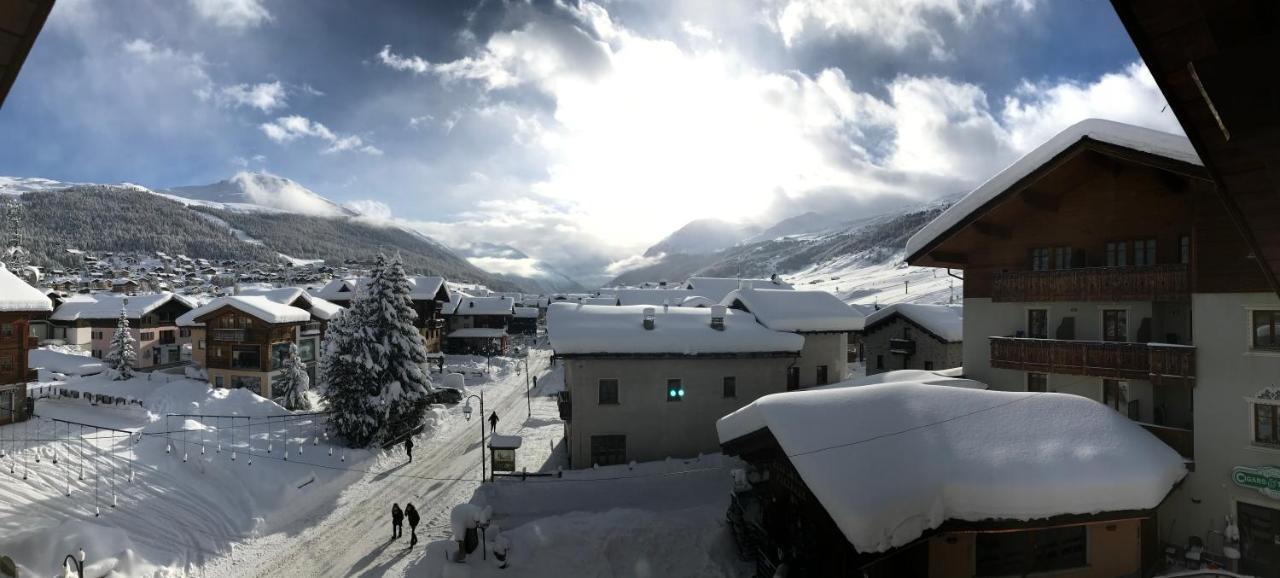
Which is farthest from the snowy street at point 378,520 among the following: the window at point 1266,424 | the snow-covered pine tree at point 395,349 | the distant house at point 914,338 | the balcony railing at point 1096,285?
the window at point 1266,424

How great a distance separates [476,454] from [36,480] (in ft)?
54.5

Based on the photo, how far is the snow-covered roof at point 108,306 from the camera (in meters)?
55.1

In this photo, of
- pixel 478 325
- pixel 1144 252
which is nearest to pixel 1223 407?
pixel 1144 252

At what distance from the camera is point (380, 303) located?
107 ft

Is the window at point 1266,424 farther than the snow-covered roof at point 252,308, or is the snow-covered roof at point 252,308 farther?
the snow-covered roof at point 252,308

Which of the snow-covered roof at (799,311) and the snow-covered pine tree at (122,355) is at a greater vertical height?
the snow-covered roof at (799,311)

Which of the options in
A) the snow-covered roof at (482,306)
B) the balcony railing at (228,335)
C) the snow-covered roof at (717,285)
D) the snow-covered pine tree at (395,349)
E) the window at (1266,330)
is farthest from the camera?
the snow-covered roof at (717,285)

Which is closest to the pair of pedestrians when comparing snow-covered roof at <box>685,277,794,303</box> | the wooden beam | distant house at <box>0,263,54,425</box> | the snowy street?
the snowy street

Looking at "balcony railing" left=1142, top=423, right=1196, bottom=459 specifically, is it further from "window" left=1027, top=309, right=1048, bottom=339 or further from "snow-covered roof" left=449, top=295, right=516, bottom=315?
"snow-covered roof" left=449, top=295, right=516, bottom=315

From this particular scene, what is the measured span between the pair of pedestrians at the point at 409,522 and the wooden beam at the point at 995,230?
22.7 metres

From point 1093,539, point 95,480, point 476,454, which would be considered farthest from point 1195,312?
point 95,480

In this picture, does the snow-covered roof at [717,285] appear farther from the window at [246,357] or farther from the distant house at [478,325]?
the window at [246,357]

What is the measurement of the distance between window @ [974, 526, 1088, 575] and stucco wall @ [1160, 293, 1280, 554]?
5.43 meters

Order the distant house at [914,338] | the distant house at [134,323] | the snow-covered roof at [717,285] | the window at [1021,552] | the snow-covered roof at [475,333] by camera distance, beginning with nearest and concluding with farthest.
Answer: the window at [1021,552], the distant house at [914,338], the distant house at [134,323], the snow-covered roof at [475,333], the snow-covered roof at [717,285]
